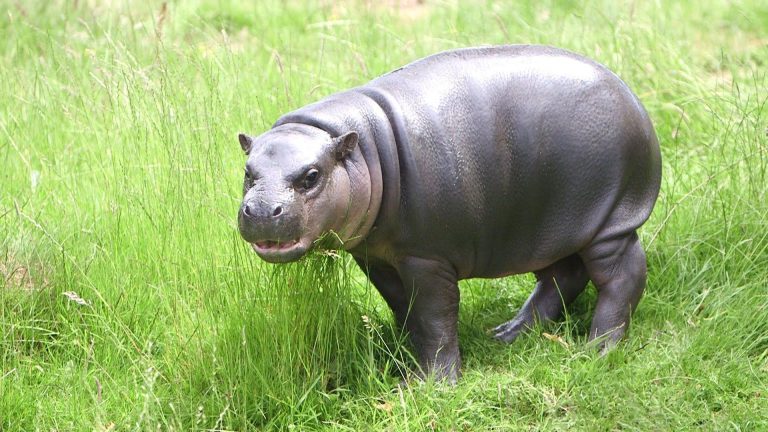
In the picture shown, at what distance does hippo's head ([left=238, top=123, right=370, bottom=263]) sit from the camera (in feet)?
12.0

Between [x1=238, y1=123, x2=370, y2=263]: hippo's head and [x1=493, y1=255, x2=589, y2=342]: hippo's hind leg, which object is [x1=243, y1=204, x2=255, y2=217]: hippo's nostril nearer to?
[x1=238, y1=123, x2=370, y2=263]: hippo's head

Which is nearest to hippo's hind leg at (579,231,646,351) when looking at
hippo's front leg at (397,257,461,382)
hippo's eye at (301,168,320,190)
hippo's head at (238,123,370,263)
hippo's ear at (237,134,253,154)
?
hippo's front leg at (397,257,461,382)

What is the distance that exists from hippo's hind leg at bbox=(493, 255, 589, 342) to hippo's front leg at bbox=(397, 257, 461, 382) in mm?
457

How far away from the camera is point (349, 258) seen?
4855mm

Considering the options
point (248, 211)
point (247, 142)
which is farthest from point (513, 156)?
point (248, 211)

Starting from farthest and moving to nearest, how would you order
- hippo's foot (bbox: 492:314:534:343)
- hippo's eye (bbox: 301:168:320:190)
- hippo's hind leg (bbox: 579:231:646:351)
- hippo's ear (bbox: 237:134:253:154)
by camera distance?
hippo's foot (bbox: 492:314:534:343) < hippo's hind leg (bbox: 579:231:646:351) < hippo's ear (bbox: 237:134:253:154) < hippo's eye (bbox: 301:168:320:190)

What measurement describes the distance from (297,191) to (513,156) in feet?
2.96

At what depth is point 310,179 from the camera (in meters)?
3.80

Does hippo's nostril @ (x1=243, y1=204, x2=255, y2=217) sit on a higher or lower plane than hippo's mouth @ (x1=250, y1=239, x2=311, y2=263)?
higher

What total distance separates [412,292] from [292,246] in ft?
2.21

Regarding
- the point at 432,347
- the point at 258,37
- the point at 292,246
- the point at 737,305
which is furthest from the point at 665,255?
the point at 258,37

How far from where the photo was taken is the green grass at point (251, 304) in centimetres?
409

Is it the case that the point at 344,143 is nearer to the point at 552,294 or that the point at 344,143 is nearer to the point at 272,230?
the point at 272,230

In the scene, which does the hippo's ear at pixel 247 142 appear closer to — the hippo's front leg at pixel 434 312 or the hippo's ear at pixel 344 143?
the hippo's ear at pixel 344 143
